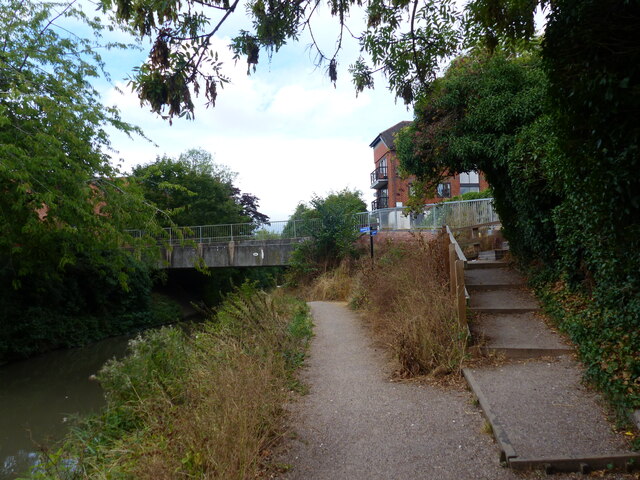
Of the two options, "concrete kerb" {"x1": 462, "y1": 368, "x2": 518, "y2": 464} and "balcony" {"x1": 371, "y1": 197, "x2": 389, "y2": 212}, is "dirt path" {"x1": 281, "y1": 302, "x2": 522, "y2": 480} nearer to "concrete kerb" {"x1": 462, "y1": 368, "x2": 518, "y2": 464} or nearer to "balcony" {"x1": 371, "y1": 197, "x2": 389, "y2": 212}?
"concrete kerb" {"x1": 462, "y1": 368, "x2": 518, "y2": 464}

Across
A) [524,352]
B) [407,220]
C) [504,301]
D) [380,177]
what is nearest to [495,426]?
[524,352]

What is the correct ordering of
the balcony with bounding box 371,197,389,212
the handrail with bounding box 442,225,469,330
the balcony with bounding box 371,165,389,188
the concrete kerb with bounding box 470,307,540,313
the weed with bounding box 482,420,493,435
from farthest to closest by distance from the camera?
the balcony with bounding box 371,165,389,188
the balcony with bounding box 371,197,389,212
the concrete kerb with bounding box 470,307,540,313
the handrail with bounding box 442,225,469,330
the weed with bounding box 482,420,493,435

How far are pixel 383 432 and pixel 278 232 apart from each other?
2228cm

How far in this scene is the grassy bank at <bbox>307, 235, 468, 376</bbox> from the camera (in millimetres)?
6875

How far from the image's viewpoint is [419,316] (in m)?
7.16

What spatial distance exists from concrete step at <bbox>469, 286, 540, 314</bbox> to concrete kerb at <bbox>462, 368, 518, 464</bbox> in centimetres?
287

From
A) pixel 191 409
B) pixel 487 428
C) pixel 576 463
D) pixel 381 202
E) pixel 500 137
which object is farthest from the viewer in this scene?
pixel 381 202

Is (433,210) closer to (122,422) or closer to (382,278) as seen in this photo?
(382,278)

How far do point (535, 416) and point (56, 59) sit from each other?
14911 millimetres

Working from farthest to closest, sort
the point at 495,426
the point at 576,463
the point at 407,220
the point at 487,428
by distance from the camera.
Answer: the point at 407,220
the point at 487,428
the point at 495,426
the point at 576,463

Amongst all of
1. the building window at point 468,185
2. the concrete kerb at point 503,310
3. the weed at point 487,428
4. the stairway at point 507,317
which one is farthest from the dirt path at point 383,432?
the building window at point 468,185

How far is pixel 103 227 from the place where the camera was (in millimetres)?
13031

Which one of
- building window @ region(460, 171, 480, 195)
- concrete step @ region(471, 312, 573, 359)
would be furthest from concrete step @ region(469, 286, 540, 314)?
building window @ region(460, 171, 480, 195)

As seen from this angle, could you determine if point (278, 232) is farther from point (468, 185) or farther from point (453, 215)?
point (468, 185)
